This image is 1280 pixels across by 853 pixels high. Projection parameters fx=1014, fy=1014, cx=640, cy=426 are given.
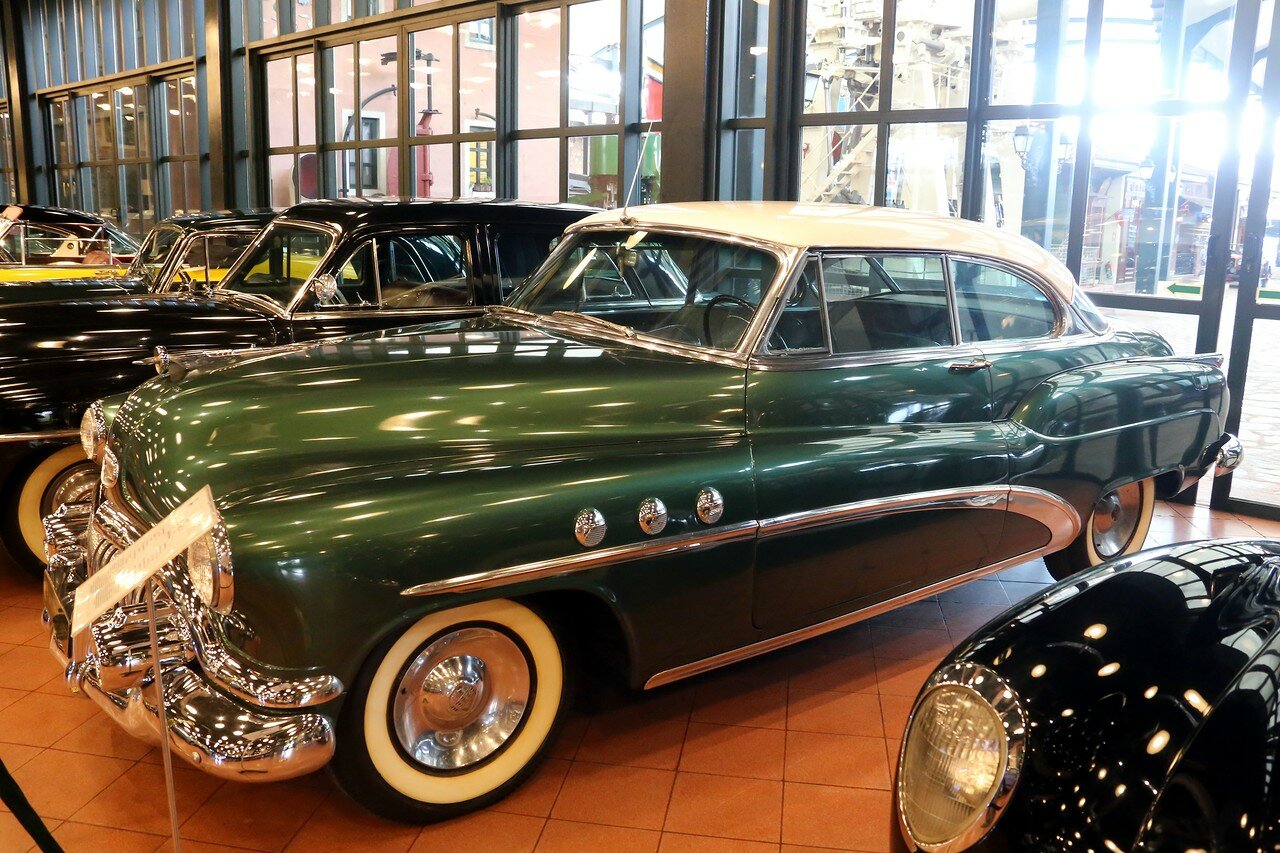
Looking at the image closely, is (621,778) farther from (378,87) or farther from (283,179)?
(283,179)

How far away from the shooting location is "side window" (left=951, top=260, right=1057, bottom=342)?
377 centimetres

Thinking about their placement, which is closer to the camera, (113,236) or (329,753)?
(329,753)

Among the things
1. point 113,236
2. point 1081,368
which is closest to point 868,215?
point 1081,368

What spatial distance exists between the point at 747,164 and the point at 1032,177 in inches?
86.4

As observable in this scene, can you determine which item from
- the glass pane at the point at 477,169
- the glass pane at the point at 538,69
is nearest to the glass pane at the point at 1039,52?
the glass pane at the point at 538,69

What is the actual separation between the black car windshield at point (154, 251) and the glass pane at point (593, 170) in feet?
11.0

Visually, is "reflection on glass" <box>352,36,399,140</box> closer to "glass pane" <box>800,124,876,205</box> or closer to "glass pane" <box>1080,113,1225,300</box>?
A: "glass pane" <box>800,124,876,205</box>

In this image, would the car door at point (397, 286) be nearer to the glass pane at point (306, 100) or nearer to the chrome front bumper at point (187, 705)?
the chrome front bumper at point (187, 705)

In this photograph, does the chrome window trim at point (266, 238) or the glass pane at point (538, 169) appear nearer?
the chrome window trim at point (266, 238)

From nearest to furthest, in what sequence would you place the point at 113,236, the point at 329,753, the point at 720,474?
the point at 329,753 → the point at 720,474 → the point at 113,236

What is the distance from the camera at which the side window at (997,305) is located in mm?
3766

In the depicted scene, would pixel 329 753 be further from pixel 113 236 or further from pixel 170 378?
pixel 113 236

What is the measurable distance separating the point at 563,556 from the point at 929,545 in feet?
4.69

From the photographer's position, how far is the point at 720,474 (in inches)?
115
